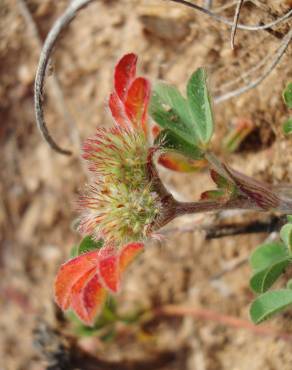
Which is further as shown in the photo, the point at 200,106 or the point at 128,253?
the point at 200,106

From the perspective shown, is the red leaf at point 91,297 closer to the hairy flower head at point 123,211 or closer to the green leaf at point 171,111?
the hairy flower head at point 123,211

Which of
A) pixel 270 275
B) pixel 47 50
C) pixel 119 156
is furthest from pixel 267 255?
pixel 47 50

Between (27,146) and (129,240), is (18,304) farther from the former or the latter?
(129,240)

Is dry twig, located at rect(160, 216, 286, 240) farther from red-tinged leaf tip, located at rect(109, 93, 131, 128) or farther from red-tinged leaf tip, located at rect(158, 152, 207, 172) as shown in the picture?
red-tinged leaf tip, located at rect(109, 93, 131, 128)

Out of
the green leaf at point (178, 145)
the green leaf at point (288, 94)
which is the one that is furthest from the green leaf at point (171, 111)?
the green leaf at point (288, 94)

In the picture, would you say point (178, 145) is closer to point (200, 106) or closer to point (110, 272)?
point (200, 106)

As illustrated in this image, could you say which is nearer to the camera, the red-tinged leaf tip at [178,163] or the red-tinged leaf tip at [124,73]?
the red-tinged leaf tip at [124,73]
